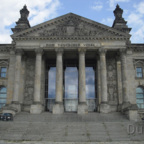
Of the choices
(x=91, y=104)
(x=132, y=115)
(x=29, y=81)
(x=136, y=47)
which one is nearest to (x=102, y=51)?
(x=136, y=47)

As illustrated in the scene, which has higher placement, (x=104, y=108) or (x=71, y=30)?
(x=71, y=30)

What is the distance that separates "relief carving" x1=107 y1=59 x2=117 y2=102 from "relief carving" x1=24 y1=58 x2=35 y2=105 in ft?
45.1

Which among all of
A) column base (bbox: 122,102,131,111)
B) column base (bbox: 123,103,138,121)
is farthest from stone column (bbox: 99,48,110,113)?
column base (bbox: 123,103,138,121)

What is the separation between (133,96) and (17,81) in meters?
20.2

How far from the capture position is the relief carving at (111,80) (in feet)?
123

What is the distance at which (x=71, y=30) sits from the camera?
36750mm

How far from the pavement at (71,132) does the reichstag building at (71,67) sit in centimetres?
642

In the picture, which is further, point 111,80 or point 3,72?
point 3,72

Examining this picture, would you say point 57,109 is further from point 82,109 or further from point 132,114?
point 132,114

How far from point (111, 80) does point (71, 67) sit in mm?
7911

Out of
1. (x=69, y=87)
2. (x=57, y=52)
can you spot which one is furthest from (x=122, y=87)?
(x=57, y=52)

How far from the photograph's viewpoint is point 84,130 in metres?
24.2

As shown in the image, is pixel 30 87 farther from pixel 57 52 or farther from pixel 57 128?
pixel 57 128

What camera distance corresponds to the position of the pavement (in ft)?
69.4
